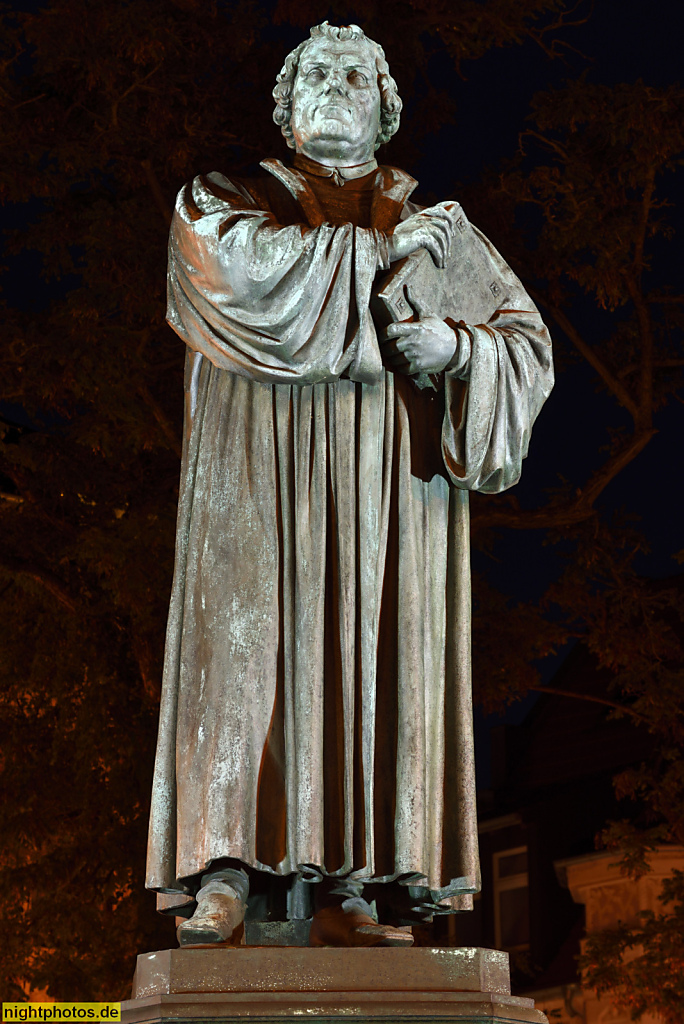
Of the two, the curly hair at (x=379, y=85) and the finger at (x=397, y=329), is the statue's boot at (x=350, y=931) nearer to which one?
the finger at (x=397, y=329)

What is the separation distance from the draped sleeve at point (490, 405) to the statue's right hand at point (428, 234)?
0.22 metres

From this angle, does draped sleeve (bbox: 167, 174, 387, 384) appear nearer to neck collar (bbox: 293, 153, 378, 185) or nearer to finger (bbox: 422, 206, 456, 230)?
finger (bbox: 422, 206, 456, 230)

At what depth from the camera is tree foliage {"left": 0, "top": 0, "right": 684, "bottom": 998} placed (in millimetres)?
13086

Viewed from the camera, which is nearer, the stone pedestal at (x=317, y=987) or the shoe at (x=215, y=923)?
the stone pedestal at (x=317, y=987)

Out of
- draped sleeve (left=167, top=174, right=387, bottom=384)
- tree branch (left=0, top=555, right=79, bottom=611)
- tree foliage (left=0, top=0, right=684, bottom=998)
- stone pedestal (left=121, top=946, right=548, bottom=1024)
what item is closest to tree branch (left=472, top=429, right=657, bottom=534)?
tree foliage (left=0, top=0, right=684, bottom=998)

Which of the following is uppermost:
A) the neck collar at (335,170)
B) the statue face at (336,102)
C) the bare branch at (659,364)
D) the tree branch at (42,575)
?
the bare branch at (659,364)

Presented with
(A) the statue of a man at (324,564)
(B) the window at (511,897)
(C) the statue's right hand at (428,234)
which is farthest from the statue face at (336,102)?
(B) the window at (511,897)

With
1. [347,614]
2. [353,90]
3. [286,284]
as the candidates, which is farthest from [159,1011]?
[353,90]

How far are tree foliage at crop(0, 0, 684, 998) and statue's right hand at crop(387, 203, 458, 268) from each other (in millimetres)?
8530

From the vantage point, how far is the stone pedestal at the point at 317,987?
361 centimetres

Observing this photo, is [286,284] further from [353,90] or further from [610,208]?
[610,208]

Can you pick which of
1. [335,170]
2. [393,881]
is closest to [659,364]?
[335,170]

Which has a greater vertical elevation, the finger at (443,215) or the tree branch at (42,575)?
the tree branch at (42,575)

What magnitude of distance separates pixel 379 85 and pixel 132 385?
8.54 metres
